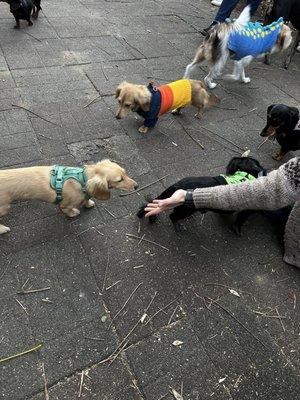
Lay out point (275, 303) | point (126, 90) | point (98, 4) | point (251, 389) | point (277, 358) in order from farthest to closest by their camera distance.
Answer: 1. point (98, 4)
2. point (126, 90)
3. point (275, 303)
4. point (277, 358)
5. point (251, 389)

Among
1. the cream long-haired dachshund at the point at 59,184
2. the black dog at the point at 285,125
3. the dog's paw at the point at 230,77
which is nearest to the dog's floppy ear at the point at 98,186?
the cream long-haired dachshund at the point at 59,184

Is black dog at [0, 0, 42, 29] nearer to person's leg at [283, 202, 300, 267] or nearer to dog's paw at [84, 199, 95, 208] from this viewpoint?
dog's paw at [84, 199, 95, 208]

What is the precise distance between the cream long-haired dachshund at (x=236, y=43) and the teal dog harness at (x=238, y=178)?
8.87 ft

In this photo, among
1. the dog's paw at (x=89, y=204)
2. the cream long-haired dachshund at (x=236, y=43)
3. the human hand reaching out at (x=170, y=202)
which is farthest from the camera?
the cream long-haired dachshund at (x=236, y=43)

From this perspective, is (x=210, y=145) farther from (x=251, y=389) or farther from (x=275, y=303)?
(x=251, y=389)

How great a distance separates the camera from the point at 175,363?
261 cm

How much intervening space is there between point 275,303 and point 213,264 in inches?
25.1

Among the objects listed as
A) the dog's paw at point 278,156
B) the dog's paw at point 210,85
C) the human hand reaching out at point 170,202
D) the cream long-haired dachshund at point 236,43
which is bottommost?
the dog's paw at point 278,156

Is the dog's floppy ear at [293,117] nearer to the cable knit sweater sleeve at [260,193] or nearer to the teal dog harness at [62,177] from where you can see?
the cable knit sweater sleeve at [260,193]

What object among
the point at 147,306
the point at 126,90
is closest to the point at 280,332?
the point at 147,306

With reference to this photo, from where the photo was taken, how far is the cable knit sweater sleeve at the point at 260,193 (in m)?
2.72

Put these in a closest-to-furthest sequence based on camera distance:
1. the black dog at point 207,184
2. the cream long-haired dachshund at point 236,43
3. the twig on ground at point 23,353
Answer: the twig on ground at point 23,353 < the black dog at point 207,184 < the cream long-haired dachshund at point 236,43

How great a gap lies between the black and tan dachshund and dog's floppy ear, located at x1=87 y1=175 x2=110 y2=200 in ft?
1.67

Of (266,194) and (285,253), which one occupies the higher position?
(266,194)
